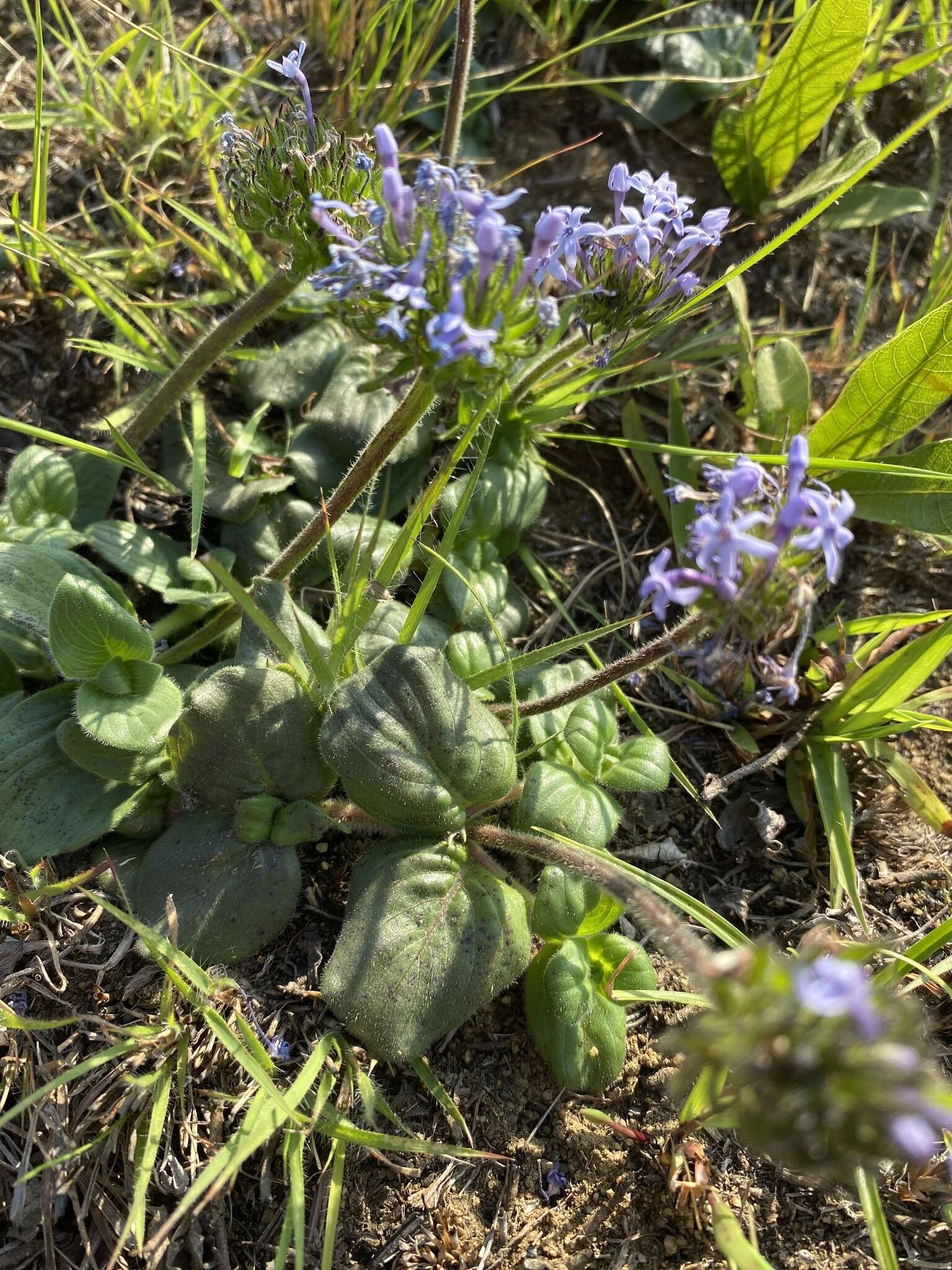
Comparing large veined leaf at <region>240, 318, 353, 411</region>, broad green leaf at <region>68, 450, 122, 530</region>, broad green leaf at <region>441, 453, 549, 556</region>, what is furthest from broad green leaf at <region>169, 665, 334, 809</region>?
large veined leaf at <region>240, 318, 353, 411</region>

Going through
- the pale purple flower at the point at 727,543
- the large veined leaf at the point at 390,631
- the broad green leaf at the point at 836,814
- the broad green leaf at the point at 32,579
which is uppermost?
the pale purple flower at the point at 727,543

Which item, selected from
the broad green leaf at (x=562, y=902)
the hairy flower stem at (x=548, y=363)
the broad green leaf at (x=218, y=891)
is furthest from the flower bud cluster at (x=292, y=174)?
the broad green leaf at (x=562, y=902)

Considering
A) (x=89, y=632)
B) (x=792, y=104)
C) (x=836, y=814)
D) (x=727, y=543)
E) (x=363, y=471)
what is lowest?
(x=836, y=814)

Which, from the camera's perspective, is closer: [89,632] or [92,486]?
[89,632]

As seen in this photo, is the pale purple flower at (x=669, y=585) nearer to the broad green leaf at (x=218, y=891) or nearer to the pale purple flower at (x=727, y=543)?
the pale purple flower at (x=727, y=543)

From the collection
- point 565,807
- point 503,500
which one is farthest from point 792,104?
point 565,807

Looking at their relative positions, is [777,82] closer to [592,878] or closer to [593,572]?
[593,572]

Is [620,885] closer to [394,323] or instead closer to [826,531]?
[826,531]
